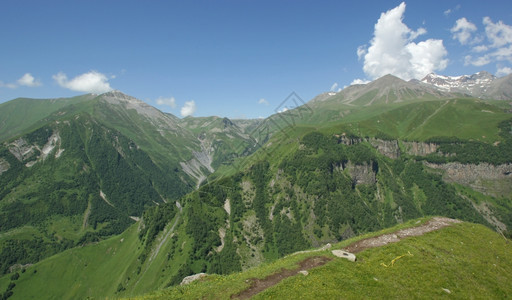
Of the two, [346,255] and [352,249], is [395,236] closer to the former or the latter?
[352,249]

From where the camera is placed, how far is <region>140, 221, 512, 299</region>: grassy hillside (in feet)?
76.9

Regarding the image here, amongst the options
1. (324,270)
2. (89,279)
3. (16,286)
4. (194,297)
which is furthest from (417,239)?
(16,286)

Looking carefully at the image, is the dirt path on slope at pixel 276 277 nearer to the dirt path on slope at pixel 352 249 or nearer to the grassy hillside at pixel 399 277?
the dirt path on slope at pixel 352 249

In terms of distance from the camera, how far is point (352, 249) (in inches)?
1331

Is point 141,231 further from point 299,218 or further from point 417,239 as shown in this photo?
point 417,239

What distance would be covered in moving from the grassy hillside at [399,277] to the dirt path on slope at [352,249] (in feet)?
2.30

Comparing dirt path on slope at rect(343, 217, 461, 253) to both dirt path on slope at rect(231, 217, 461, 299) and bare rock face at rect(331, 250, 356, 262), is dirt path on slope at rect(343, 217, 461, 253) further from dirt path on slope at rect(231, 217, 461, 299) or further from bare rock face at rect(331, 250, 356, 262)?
bare rock face at rect(331, 250, 356, 262)

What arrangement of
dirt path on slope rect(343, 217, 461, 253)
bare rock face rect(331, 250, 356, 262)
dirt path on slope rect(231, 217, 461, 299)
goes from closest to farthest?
1. dirt path on slope rect(231, 217, 461, 299)
2. bare rock face rect(331, 250, 356, 262)
3. dirt path on slope rect(343, 217, 461, 253)

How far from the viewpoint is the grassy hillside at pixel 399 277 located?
23438 millimetres

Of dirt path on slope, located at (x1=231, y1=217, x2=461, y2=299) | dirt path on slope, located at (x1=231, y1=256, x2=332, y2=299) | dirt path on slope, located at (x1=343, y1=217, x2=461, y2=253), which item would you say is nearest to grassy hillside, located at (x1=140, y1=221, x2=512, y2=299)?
dirt path on slope, located at (x1=231, y1=256, x2=332, y2=299)

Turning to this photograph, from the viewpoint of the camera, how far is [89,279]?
16238cm

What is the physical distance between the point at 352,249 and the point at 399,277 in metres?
8.45

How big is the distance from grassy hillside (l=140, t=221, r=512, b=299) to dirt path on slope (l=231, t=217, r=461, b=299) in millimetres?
703

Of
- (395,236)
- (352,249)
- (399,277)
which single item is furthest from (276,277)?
(395,236)
